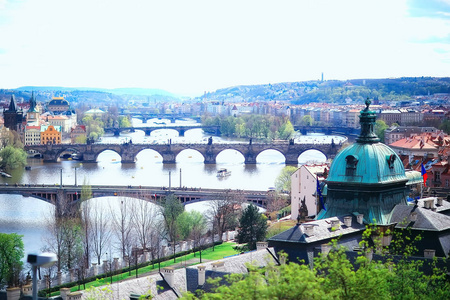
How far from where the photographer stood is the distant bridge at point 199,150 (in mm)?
97438

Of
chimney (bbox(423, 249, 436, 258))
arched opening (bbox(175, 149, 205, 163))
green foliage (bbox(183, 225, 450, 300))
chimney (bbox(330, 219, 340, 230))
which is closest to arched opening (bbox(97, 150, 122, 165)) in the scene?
arched opening (bbox(175, 149, 205, 163))

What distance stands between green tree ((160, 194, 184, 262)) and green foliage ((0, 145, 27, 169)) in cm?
3517

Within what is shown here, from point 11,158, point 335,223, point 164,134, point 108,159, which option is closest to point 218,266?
point 335,223

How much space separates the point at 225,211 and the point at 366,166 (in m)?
20.3

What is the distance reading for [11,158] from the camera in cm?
8769

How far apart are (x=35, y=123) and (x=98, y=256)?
87109 mm

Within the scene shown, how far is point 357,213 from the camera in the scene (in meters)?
29.3

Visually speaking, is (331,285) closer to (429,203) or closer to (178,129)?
(429,203)

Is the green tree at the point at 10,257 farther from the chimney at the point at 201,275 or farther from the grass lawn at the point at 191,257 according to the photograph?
the chimney at the point at 201,275

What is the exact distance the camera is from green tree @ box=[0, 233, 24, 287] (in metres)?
35.9

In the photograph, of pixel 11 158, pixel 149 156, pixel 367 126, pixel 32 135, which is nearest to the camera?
pixel 367 126

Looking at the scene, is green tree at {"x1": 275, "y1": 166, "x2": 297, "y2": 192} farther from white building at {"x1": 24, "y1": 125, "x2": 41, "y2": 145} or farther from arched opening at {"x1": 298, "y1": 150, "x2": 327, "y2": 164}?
white building at {"x1": 24, "y1": 125, "x2": 41, "y2": 145}

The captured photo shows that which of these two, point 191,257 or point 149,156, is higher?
point 191,257

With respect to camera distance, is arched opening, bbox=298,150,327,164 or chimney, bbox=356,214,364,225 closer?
chimney, bbox=356,214,364,225
